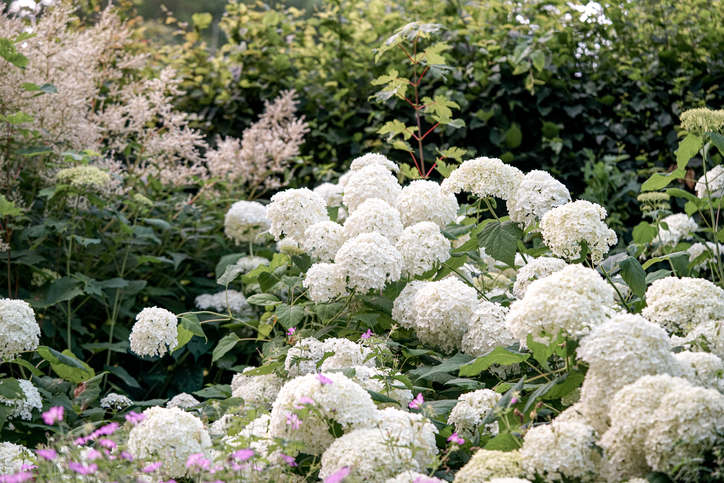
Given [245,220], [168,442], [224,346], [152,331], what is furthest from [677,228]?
[168,442]

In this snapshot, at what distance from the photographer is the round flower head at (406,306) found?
7.90ft

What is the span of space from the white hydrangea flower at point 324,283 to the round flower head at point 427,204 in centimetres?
46

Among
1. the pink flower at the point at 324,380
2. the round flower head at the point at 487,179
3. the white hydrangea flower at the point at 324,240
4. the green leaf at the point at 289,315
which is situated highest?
the round flower head at the point at 487,179

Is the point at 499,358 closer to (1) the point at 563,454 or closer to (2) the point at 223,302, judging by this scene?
(1) the point at 563,454

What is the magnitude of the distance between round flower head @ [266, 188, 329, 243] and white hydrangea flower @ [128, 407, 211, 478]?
994 millimetres

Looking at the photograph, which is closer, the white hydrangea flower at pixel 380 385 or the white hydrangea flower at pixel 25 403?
the white hydrangea flower at pixel 380 385

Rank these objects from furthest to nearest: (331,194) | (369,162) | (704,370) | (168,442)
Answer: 1. (331,194)
2. (369,162)
3. (168,442)
4. (704,370)

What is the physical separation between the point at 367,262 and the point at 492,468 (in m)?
0.92

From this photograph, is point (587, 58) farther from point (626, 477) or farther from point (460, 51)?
point (626, 477)

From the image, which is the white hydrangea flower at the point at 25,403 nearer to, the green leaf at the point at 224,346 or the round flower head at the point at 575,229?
the green leaf at the point at 224,346

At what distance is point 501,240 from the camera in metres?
2.31

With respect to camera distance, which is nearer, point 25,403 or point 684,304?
point 684,304

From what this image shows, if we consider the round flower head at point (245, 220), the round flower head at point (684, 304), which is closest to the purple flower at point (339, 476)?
the round flower head at point (684, 304)

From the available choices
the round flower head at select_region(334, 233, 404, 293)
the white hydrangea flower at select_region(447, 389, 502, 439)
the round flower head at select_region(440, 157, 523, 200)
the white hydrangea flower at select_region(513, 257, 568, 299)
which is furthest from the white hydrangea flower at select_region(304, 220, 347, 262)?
the white hydrangea flower at select_region(447, 389, 502, 439)
